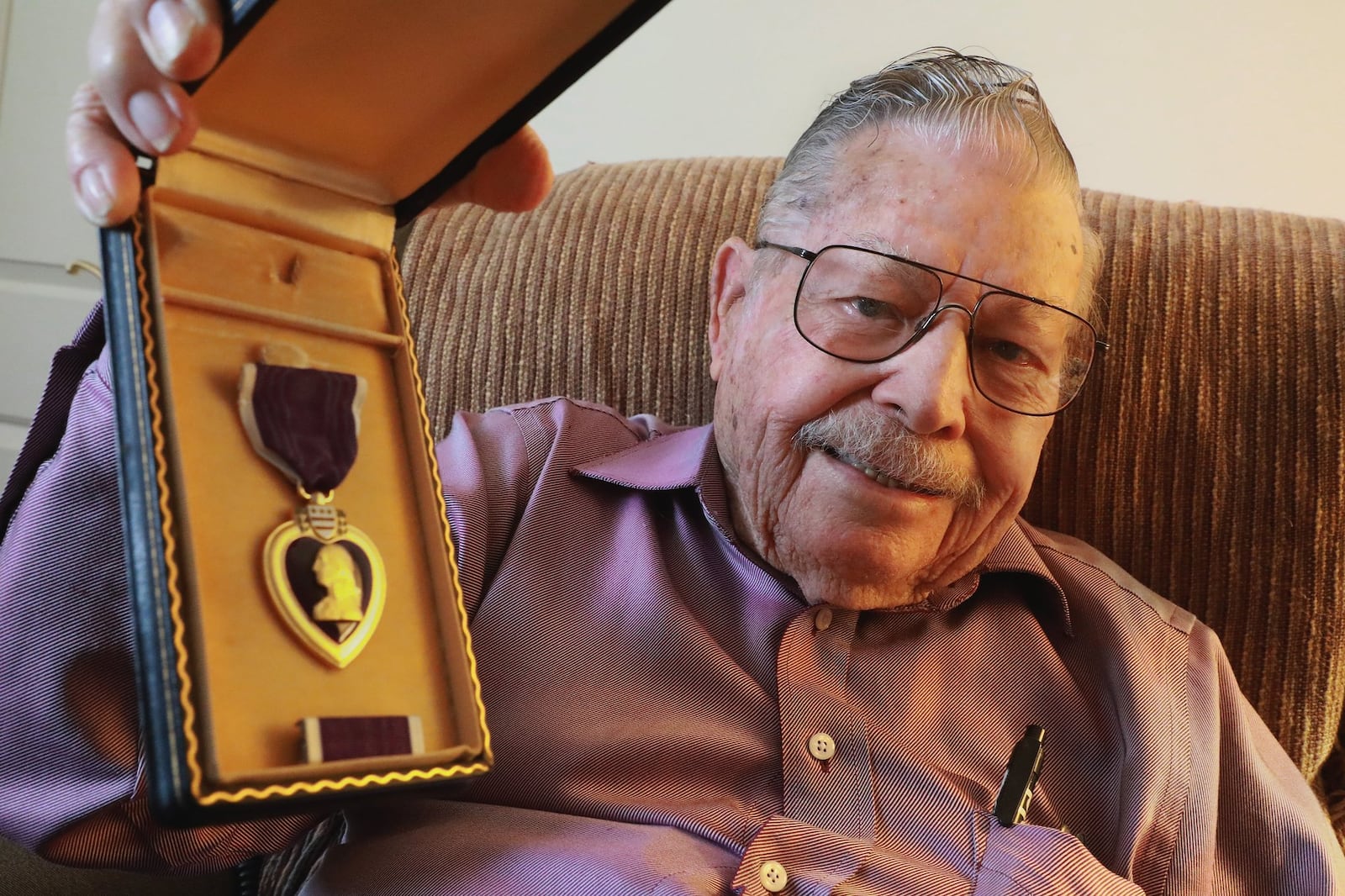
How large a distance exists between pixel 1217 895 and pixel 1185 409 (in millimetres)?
532

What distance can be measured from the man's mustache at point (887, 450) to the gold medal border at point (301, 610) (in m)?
0.47

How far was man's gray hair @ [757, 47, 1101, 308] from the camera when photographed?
1025mm

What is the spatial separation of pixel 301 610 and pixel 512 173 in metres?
0.39

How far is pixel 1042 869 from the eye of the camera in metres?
0.86

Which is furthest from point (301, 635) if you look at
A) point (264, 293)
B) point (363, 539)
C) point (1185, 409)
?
point (1185, 409)

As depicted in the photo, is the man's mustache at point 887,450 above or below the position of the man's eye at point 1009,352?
below

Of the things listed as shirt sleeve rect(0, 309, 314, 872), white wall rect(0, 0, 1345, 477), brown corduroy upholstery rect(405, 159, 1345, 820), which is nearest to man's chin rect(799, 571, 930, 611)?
brown corduroy upholstery rect(405, 159, 1345, 820)

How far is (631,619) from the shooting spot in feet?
3.25

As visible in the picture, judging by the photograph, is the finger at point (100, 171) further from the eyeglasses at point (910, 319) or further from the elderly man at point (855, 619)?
the eyeglasses at point (910, 319)

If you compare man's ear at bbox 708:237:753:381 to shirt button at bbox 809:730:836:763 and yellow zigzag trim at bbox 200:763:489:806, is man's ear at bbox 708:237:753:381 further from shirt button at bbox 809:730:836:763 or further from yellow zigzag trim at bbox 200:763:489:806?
yellow zigzag trim at bbox 200:763:489:806

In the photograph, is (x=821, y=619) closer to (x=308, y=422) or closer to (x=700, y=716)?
(x=700, y=716)

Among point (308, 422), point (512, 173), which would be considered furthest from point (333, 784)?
point (512, 173)

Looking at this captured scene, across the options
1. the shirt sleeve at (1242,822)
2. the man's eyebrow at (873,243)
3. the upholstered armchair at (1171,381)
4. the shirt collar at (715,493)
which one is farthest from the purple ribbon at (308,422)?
the shirt sleeve at (1242,822)

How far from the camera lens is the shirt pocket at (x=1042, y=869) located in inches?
33.6
